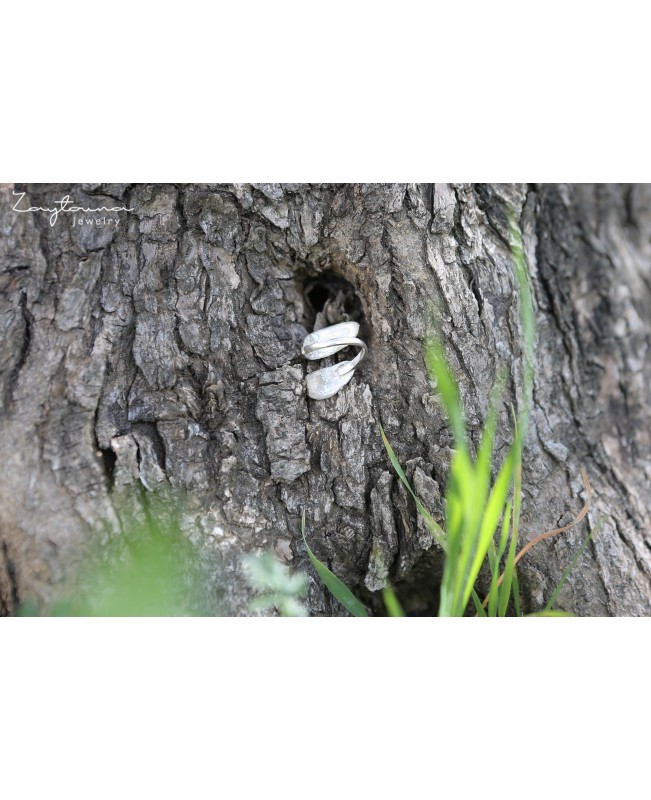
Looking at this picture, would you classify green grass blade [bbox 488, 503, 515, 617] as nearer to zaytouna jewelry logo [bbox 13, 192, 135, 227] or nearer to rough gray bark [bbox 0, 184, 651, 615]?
rough gray bark [bbox 0, 184, 651, 615]

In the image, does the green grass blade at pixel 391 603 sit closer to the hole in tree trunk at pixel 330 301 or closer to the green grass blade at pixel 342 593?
the green grass blade at pixel 342 593

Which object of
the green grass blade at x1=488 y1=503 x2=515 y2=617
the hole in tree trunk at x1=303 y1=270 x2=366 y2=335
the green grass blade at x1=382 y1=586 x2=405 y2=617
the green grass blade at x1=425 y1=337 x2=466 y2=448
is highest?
Answer: the hole in tree trunk at x1=303 y1=270 x2=366 y2=335

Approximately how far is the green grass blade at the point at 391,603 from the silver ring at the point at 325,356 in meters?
0.35

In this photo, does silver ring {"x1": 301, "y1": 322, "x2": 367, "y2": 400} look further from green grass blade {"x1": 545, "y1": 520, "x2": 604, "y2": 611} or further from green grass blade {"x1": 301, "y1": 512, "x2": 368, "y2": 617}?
green grass blade {"x1": 545, "y1": 520, "x2": 604, "y2": 611}

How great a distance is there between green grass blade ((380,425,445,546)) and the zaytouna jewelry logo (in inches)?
23.2

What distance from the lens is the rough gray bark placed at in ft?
2.94

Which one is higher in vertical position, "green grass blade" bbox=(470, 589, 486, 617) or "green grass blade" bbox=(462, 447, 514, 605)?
"green grass blade" bbox=(462, 447, 514, 605)

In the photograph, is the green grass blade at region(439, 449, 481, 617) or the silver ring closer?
the green grass blade at region(439, 449, 481, 617)

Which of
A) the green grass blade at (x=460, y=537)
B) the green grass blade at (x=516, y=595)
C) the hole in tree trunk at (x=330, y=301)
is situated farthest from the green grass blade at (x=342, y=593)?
the hole in tree trunk at (x=330, y=301)

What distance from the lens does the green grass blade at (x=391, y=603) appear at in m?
0.89

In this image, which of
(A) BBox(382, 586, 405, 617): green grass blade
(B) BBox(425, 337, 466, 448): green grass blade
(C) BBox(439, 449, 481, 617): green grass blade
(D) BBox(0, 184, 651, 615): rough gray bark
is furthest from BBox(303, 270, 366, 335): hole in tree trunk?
(A) BBox(382, 586, 405, 617): green grass blade

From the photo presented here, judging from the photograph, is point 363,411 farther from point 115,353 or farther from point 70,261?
point 70,261

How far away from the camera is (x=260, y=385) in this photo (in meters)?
0.93
